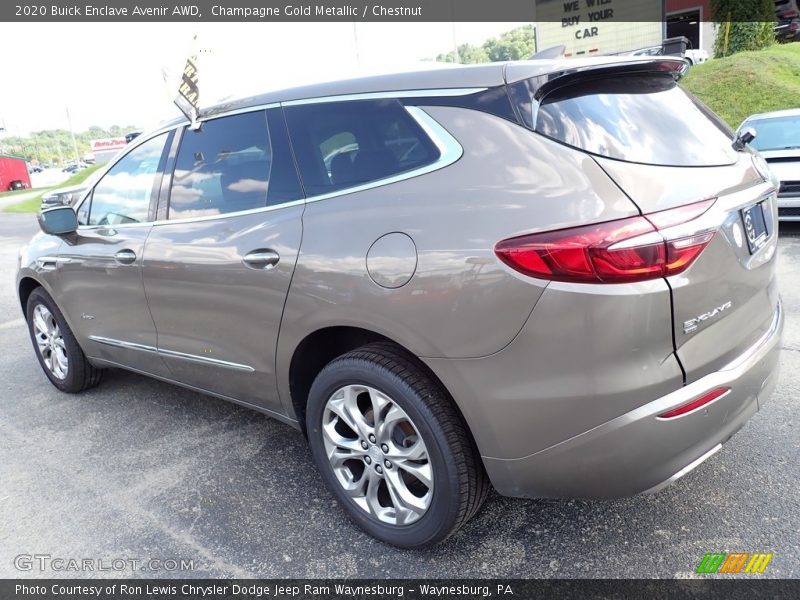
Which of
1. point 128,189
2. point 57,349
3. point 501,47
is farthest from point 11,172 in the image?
point 128,189

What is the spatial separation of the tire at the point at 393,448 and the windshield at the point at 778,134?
7.88 m

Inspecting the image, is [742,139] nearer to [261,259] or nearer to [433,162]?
[433,162]

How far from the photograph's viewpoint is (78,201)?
4.01m

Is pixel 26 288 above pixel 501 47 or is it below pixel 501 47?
below

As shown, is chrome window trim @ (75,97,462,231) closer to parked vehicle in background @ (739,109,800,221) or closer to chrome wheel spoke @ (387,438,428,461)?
chrome wheel spoke @ (387,438,428,461)

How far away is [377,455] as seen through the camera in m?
2.40

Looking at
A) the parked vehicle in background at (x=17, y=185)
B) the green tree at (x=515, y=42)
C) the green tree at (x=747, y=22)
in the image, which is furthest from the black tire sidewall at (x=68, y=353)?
the parked vehicle in background at (x=17, y=185)

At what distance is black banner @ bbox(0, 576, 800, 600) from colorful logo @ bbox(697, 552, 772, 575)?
0.05 m

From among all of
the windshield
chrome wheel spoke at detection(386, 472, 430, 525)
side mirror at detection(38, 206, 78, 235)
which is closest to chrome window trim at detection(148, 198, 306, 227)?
side mirror at detection(38, 206, 78, 235)

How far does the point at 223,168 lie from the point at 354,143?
2.77 feet

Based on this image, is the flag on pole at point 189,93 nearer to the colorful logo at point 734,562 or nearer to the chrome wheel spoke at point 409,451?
the chrome wheel spoke at point 409,451

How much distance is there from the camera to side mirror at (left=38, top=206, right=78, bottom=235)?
12.0 ft

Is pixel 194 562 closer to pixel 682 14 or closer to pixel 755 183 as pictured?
pixel 755 183
